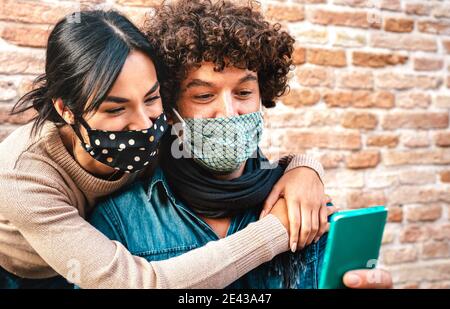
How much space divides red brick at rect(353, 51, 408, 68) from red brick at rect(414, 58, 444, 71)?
8 centimetres

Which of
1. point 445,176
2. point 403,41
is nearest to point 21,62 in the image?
point 403,41

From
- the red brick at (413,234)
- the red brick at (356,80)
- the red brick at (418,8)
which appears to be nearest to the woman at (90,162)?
the red brick at (356,80)

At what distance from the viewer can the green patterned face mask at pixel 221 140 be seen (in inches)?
61.7

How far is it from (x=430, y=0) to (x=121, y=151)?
2274 mm

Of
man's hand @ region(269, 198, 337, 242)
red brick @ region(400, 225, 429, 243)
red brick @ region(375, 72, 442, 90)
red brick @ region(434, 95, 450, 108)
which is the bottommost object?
red brick @ region(400, 225, 429, 243)

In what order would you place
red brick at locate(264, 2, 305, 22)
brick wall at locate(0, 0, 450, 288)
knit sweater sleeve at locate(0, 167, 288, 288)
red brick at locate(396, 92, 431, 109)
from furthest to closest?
red brick at locate(396, 92, 431, 109) < brick wall at locate(0, 0, 450, 288) < red brick at locate(264, 2, 305, 22) < knit sweater sleeve at locate(0, 167, 288, 288)

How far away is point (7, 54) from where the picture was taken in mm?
2154

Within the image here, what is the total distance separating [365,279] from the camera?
4.94 feet

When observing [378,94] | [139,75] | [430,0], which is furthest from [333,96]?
[139,75]

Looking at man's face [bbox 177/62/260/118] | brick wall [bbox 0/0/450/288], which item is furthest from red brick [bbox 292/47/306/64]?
man's face [bbox 177/62/260/118]

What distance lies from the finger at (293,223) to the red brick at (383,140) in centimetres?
142

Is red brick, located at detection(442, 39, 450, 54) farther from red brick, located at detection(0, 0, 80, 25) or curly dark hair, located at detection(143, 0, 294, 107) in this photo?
red brick, located at detection(0, 0, 80, 25)

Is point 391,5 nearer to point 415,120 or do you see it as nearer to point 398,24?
point 398,24

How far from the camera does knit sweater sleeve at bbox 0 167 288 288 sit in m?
1.31
